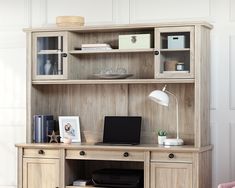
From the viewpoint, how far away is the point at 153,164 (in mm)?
5184

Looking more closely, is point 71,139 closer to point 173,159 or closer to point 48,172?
point 48,172

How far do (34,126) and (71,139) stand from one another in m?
0.37

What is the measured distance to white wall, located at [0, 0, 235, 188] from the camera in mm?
5430

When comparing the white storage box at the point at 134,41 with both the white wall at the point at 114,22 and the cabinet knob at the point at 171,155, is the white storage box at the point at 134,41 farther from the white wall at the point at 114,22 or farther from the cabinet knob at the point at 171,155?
the cabinet knob at the point at 171,155

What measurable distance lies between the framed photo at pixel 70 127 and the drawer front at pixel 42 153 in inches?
10.6

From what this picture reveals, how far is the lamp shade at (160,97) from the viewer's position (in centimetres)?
530

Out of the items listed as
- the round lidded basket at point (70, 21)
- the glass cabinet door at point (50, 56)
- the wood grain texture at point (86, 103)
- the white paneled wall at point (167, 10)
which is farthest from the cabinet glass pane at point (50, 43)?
the white paneled wall at point (167, 10)

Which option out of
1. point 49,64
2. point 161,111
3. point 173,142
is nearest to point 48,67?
point 49,64

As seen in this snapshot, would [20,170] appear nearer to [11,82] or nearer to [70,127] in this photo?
[70,127]

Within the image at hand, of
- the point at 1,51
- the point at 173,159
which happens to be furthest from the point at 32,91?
the point at 173,159

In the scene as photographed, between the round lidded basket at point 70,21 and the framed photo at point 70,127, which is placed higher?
the round lidded basket at point 70,21

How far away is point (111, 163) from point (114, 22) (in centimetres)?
A: 134

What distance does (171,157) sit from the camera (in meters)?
5.12

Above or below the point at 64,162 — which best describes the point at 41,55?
above
